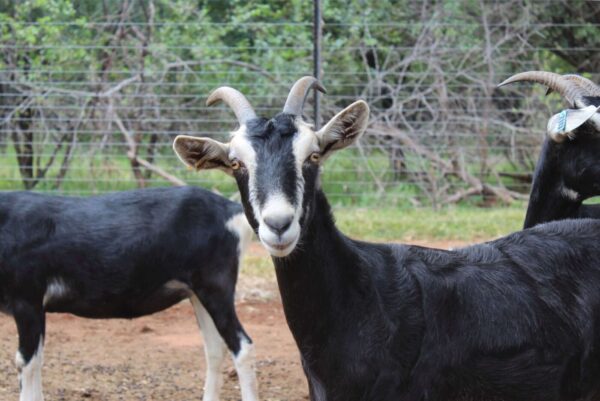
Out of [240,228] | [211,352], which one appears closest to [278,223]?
[240,228]

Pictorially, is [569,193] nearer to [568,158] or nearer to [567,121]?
[568,158]

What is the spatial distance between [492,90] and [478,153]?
0.88 m

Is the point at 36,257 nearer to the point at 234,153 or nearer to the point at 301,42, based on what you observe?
the point at 234,153

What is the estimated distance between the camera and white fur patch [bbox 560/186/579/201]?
6086 millimetres

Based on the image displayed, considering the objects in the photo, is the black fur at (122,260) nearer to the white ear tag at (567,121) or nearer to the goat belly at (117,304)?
the goat belly at (117,304)

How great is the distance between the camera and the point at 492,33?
13.7 m

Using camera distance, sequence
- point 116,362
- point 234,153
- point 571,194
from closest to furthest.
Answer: point 234,153 → point 571,194 → point 116,362

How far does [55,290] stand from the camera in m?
7.23

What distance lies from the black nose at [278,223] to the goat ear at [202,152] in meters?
0.59

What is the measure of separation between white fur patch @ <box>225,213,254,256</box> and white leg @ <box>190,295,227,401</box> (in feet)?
1.71

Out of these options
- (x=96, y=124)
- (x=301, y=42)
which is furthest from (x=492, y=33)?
(x=96, y=124)

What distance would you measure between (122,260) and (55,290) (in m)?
0.52

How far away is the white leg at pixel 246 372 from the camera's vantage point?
6.93 m

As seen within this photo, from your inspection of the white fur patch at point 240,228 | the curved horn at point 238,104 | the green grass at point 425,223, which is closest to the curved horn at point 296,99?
the curved horn at point 238,104
